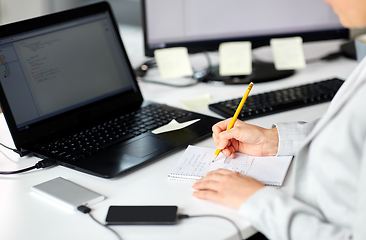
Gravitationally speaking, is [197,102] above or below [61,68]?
below

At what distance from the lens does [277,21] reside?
1.29 meters

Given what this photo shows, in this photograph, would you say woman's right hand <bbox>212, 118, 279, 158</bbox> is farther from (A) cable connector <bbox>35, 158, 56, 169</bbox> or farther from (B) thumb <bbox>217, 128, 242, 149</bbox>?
(A) cable connector <bbox>35, 158, 56, 169</bbox>

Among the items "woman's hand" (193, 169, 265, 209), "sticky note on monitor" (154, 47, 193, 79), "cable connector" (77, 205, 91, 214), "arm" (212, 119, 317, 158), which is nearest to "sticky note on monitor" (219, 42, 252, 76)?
"sticky note on monitor" (154, 47, 193, 79)

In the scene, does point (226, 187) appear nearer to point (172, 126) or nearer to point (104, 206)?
point (104, 206)

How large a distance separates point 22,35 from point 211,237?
649 mm

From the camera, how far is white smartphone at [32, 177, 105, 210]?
65 cm

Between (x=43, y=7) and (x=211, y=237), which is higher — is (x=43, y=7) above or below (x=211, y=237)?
above

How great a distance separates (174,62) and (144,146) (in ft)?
1.69

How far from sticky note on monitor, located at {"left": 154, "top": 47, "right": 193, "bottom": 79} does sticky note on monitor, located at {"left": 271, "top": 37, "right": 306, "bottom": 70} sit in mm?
305

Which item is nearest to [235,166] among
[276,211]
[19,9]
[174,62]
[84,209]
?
[276,211]

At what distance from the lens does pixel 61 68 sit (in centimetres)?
95

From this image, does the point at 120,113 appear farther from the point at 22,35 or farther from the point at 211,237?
the point at 211,237

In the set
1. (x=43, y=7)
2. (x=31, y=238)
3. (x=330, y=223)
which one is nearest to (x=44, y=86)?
(x=31, y=238)

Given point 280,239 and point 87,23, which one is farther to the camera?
point 87,23
